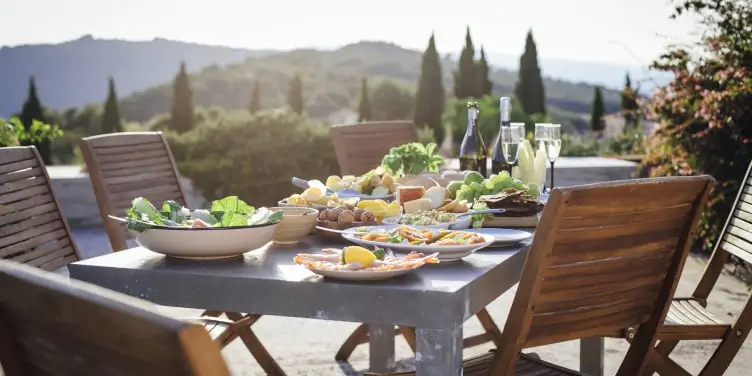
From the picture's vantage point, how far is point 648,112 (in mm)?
6172

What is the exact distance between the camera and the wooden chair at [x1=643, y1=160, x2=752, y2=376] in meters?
2.39

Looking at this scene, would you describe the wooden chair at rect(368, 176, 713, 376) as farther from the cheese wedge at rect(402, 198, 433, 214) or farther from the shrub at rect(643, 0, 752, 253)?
the shrub at rect(643, 0, 752, 253)

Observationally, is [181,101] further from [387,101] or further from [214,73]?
Result: [387,101]

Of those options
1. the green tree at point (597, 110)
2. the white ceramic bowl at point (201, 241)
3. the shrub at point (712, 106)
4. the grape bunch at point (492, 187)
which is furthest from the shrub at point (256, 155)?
the green tree at point (597, 110)

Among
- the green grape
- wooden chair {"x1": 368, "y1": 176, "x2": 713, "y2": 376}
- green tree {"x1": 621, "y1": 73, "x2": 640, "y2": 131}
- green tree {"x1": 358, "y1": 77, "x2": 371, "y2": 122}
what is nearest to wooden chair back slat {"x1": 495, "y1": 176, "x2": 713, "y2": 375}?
wooden chair {"x1": 368, "y1": 176, "x2": 713, "y2": 376}

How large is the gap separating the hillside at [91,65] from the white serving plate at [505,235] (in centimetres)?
1390

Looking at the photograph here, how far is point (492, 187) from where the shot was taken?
8.41ft

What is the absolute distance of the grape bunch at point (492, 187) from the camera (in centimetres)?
255

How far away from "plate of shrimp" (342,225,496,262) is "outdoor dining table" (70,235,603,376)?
31 millimetres

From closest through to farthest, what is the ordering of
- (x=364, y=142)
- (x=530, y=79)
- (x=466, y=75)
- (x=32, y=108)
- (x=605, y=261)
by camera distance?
(x=605, y=261) → (x=364, y=142) → (x=32, y=108) → (x=530, y=79) → (x=466, y=75)

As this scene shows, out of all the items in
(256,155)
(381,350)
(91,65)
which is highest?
(381,350)

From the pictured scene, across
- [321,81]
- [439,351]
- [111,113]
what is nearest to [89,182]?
[439,351]

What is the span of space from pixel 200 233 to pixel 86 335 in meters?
1.06

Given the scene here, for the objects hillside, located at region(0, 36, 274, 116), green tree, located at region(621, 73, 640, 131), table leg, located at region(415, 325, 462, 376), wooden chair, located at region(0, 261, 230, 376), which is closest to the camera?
wooden chair, located at region(0, 261, 230, 376)
